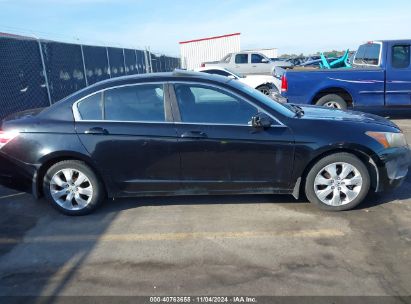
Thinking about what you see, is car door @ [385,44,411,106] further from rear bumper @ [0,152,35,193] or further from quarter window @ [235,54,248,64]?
quarter window @ [235,54,248,64]

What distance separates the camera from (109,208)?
188 inches

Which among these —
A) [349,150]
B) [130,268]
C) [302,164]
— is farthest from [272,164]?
[130,268]

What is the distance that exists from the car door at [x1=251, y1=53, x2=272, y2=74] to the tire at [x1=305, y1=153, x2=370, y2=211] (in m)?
18.8

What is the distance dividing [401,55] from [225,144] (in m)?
6.85

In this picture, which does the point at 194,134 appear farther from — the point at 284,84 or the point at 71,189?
the point at 284,84

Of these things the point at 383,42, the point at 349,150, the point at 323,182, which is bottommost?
the point at 323,182

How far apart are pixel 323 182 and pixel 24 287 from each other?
3167 mm

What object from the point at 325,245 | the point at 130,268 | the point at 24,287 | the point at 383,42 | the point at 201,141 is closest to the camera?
the point at 24,287

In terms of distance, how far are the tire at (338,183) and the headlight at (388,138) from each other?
32cm

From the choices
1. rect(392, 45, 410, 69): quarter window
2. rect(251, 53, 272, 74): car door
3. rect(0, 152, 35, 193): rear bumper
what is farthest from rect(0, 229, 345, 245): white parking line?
rect(251, 53, 272, 74): car door

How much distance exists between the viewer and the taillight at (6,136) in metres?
4.49

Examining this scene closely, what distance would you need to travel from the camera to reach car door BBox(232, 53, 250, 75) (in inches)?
883

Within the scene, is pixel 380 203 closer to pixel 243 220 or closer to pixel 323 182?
pixel 323 182

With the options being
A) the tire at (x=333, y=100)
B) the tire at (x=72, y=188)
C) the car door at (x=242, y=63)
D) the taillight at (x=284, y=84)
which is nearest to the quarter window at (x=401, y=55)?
the tire at (x=333, y=100)
